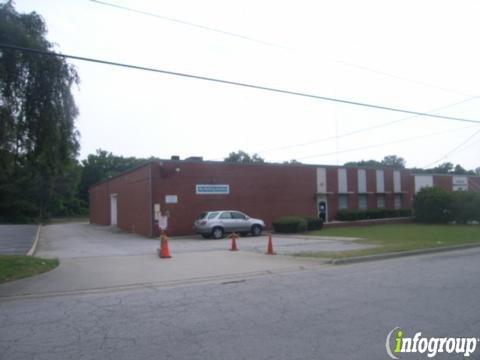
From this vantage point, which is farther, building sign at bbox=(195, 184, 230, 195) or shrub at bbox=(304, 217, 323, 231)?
shrub at bbox=(304, 217, 323, 231)

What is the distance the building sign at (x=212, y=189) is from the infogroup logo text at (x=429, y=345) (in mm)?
21312

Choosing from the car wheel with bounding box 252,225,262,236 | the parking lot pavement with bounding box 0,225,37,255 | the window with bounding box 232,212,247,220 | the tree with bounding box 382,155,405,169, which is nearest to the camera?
the parking lot pavement with bounding box 0,225,37,255

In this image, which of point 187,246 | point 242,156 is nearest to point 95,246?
point 187,246

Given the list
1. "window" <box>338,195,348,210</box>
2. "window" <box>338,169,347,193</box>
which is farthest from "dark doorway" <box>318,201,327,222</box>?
"window" <box>338,169,347,193</box>

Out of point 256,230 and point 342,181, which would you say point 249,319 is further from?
point 342,181

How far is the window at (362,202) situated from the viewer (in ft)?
114

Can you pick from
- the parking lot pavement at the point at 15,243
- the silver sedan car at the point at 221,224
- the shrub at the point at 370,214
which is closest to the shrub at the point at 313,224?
the silver sedan car at the point at 221,224

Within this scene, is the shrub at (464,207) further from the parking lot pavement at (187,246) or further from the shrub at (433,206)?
the parking lot pavement at (187,246)

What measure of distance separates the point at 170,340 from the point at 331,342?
2.11 metres

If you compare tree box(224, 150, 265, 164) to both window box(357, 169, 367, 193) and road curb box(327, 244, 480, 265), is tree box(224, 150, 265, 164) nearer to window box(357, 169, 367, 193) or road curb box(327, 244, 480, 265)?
window box(357, 169, 367, 193)

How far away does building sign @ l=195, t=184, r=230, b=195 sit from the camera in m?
26.5

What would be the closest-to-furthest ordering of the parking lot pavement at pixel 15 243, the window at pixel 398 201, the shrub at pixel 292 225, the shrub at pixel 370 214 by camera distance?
the parking lot pavement at pixel 15 243 → the shrub at pixel 292 225 → the shrub at pixel 370 214 → the window at pixel 398 201

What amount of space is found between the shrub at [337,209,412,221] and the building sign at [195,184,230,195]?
10.2 metres

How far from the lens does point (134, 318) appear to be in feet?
22.6
